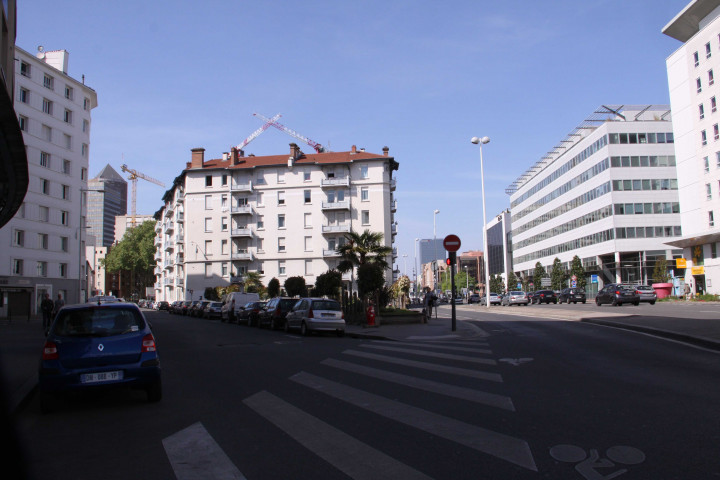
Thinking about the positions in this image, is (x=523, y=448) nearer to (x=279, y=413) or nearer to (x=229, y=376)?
(x=279, y=413)

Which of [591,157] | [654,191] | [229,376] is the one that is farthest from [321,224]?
[229,376]

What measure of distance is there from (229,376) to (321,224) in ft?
199

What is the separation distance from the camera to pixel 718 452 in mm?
4848

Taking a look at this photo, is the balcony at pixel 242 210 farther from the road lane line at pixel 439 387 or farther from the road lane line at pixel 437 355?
the road lane line at pixel 439 387

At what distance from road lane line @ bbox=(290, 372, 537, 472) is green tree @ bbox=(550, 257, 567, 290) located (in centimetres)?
7552

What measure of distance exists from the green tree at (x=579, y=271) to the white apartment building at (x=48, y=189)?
59188 mm

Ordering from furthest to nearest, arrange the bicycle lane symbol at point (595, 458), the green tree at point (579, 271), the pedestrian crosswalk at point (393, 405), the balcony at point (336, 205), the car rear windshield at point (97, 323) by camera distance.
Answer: the green tree at point (579, 271), the balcony at point (336, 205), the car rear windshield at point (97, 323), the pedestrian crosswalk at point (393, 405), the bicycle lane symbol at point (595, 458)

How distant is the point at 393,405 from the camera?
7.19 meters

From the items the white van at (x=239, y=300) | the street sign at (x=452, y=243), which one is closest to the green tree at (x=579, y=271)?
the white van at (x=239, y=300)

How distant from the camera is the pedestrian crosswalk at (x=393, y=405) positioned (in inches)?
197

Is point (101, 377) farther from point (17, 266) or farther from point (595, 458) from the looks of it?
point (17, 266)

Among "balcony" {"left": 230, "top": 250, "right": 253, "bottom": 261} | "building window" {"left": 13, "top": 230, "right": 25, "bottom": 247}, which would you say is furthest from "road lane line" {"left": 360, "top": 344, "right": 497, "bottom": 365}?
"balcony" {"left": 230, "top": 250, "right": 253, "bottom": 261}

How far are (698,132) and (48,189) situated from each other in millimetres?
62860

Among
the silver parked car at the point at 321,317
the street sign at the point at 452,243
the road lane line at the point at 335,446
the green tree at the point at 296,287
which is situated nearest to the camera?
the road lane line at the point at 335,446
